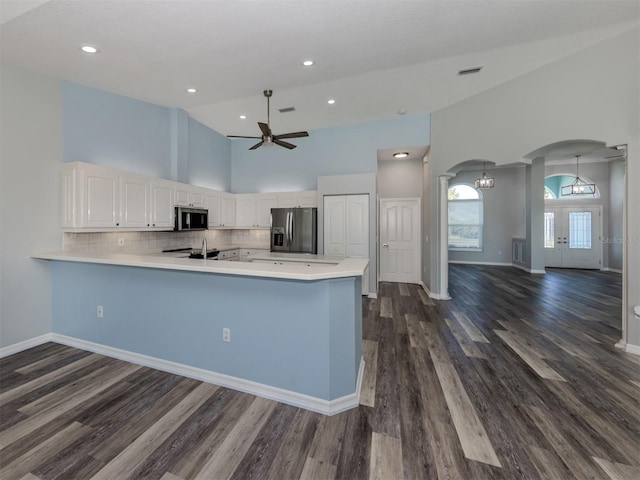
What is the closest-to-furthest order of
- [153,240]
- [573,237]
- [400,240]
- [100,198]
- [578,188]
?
[100,198]
[153,240]
[400,240]
[578,188]
[573,237]

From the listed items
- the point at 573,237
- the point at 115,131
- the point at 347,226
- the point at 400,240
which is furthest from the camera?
the point at 573,237

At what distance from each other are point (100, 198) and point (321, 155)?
4035 millimetres

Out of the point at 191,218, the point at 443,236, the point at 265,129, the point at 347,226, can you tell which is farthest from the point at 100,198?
the point at 443,236

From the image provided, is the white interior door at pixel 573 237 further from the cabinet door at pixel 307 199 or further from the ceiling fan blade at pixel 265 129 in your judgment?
the ceiling fan blade at pixel 265 129

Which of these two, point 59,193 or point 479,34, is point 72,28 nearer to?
point 59,193

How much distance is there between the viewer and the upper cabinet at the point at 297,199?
568 centimetres

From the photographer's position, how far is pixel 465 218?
9.32 m

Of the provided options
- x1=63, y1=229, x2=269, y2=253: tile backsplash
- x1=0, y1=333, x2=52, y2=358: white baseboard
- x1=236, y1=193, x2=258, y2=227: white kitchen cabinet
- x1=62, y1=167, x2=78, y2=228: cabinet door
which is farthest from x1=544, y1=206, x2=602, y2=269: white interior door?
x1=0, y1=333, x2=52, y2=358: white baseboard

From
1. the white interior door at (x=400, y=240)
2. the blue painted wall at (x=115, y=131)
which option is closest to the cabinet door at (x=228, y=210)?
the blue painted wall at (x=115, y=131)

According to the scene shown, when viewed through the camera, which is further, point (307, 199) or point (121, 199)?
point (307, 199)

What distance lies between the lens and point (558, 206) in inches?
324

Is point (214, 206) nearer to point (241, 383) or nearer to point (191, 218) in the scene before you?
point (191, 218)

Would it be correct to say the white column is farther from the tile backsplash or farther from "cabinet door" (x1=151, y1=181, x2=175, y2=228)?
"cabinet door" (x1=151, y1=181, x2=175, y2=228)

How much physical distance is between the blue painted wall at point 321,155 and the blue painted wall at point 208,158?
0.25 metres
